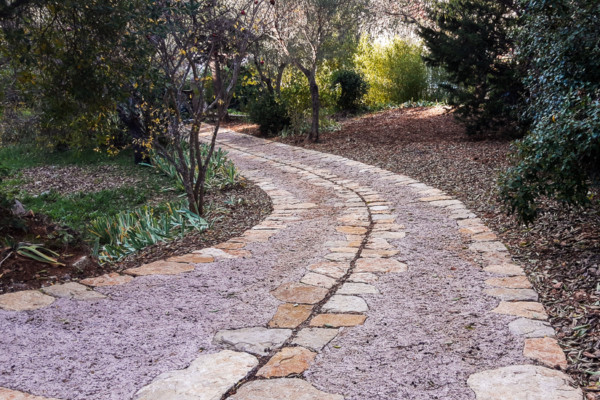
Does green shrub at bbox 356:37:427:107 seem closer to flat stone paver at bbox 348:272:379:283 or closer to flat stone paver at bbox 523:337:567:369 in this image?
flat stone paver at bbox 348:272:379:283

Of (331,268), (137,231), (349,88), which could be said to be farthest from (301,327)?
(349,88)

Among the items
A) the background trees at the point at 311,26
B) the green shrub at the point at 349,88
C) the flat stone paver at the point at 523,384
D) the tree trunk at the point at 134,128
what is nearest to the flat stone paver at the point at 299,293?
the flat stone paver at the point at 523,384

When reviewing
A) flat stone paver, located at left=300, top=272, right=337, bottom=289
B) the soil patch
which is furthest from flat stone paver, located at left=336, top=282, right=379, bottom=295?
the soil patch

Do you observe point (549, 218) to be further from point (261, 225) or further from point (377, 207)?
point (261, 225)

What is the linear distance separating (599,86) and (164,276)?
12.4 feet

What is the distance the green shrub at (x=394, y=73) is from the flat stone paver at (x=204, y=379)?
13741 millimetres

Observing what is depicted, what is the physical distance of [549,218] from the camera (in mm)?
4488

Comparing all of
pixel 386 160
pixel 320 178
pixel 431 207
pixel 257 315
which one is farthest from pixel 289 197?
pixel 257 315

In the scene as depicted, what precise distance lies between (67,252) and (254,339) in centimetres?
201

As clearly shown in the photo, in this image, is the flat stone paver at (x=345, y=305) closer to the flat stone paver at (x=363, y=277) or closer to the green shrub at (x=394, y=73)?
the flat stone paver at (x=363, y=277)

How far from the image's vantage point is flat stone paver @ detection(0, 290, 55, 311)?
9.50 feet

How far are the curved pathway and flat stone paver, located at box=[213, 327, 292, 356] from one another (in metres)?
0.01

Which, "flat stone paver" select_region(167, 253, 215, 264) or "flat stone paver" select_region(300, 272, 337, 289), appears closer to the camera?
"flat stone paver" select_region(300, 272, 337, 289)

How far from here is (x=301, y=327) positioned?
2729 mm
